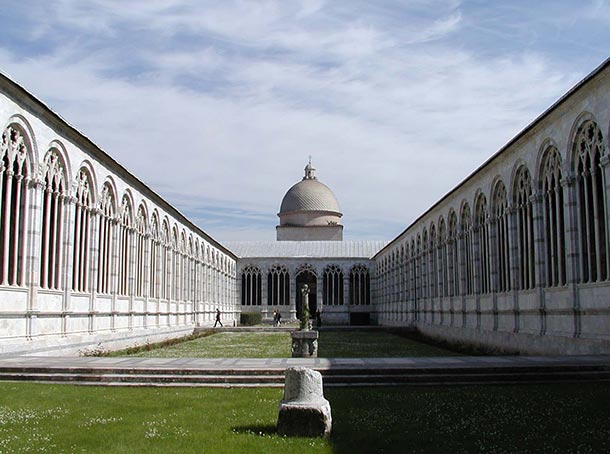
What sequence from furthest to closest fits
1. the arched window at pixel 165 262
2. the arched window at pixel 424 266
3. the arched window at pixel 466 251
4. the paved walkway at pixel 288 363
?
the arched window at pixel 424 266 < the arched window at pixel 165 262 < the arched window at pixel 466 251 < the paved walkway at pixel 288 363

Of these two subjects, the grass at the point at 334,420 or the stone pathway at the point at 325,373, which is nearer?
the grass at the point at 334,420

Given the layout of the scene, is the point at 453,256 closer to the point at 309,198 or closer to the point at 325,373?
the point at 325,373

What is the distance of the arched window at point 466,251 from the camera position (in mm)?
33562

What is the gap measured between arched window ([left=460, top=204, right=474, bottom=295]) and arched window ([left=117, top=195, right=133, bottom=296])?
15.3 metres

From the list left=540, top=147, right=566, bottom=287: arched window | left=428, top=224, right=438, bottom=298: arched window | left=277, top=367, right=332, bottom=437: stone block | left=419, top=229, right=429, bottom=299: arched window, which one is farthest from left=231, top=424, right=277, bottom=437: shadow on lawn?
left=419, top=229, right=429, bottom=299: arched window

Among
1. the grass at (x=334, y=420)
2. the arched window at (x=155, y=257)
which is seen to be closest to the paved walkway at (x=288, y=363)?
the grass at (x=334, y=420)

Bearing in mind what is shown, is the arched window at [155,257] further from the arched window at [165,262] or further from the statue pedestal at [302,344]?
the statue pedestal at [302,344]

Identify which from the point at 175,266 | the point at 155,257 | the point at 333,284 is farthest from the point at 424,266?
the point at 333,284

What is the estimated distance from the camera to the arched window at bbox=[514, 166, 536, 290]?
25.3m

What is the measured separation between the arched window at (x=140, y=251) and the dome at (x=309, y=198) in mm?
42953

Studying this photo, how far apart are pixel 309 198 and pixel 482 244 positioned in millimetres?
47721

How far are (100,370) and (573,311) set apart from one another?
508 inches

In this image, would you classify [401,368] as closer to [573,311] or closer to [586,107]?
[573,311]

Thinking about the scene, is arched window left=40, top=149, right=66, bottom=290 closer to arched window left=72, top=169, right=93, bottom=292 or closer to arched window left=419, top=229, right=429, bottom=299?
arched window left=72, top=169, right=93, bottom=292
